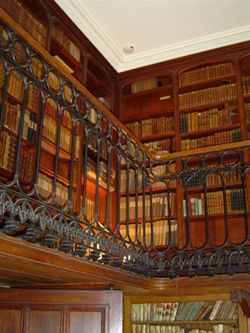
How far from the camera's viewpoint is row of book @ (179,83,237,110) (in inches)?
176

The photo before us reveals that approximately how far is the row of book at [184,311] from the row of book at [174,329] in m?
0.06

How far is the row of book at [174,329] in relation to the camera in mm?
3618

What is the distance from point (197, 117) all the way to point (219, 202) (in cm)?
98

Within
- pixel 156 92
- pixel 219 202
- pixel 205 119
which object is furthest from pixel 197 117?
pixel 219 202

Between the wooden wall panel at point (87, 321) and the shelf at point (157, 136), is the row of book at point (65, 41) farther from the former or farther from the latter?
the wooden wall panel at point (87, 321)

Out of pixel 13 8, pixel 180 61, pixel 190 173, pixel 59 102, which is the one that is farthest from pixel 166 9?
pixel 59 102

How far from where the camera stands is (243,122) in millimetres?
4277

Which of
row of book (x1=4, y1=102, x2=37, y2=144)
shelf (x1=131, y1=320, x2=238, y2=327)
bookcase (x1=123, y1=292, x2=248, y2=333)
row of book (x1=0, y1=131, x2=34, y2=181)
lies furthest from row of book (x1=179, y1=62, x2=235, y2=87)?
shelf (x1=131, y1=320, x2=238, y2=327)

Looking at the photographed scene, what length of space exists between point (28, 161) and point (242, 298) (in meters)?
1.95

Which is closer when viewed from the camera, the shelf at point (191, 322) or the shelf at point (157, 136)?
the shelf at point (191, 322)

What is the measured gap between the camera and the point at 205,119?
4.50 meters

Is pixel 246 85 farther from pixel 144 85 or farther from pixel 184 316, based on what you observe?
pixel 184 316

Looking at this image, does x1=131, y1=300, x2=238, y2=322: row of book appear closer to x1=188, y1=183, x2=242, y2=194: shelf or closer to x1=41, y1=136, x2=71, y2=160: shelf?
x1=188, y1=183, x2=242, y2=194: shelf

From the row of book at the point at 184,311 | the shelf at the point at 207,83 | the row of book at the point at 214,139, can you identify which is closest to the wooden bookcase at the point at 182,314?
the row of book at the point at 184,311
